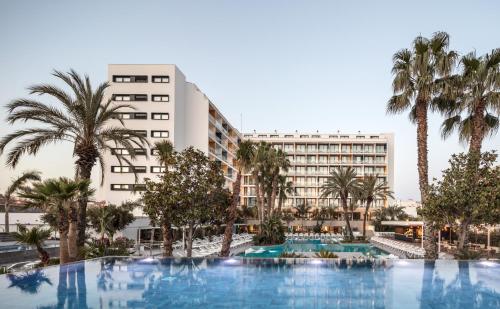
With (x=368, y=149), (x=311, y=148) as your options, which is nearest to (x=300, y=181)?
(x=311, y=148)

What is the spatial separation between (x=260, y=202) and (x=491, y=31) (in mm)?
28621

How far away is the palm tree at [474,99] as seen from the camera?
2083cm

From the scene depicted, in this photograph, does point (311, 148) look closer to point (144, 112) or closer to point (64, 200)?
point (144, 112)

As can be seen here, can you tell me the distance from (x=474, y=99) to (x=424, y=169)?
4079 mm

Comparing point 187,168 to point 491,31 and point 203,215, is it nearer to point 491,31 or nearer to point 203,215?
point 203,215

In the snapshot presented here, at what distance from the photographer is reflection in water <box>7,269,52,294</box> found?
46.4ft

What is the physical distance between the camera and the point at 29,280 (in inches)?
592

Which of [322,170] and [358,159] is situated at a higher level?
[358,159]

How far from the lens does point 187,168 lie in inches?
868

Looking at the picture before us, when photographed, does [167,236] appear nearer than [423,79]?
No

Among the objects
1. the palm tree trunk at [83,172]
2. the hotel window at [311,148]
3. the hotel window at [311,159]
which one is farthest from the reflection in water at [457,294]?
the hotel window at [311,148]

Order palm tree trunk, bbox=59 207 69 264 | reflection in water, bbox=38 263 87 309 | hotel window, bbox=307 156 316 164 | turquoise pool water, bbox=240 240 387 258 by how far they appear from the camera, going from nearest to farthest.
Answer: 1. reflection in water, bbox=38 263 87 309
2. palm tree trunk, bbox=59 207 69 264
3. turquoise pool water, bbox=240 240 387 258
4. hotel window, bbox=307 156 316 164

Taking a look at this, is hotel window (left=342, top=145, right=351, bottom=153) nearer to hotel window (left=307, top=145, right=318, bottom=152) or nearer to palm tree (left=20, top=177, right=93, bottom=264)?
hotel window (left=307, top=145, right=318, bottom=152)

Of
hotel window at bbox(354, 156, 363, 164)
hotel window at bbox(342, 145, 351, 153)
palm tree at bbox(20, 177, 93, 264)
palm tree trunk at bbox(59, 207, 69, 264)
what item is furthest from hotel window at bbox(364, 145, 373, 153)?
palm tree trunk at bbox(59, 207, 69, 264)
